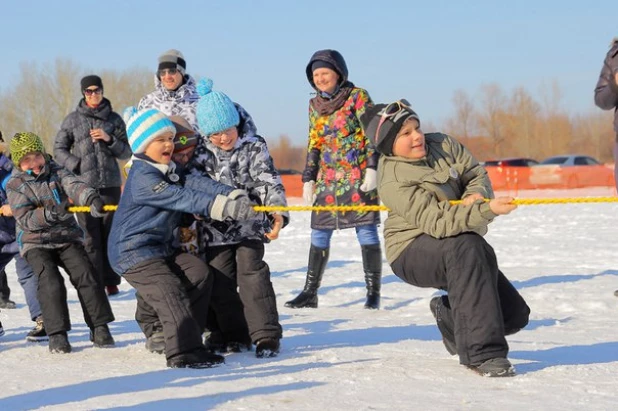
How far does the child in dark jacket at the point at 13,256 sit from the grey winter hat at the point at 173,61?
4.40ft

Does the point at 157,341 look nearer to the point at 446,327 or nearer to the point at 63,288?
the point at 63,288

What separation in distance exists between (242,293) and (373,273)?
242 centimetres

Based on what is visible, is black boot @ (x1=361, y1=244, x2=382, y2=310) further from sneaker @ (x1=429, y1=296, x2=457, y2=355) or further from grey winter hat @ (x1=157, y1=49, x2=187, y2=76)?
sneaker @ (x1=429, y1=296, x2=457, y2=355)

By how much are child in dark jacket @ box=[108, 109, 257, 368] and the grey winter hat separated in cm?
168

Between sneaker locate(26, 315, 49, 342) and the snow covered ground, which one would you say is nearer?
the snow covered ground

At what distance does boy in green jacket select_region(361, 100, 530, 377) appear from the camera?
14.2 feet

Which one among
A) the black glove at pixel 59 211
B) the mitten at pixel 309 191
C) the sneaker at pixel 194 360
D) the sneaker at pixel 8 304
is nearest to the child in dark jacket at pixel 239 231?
the sneaker at pixel 194 360

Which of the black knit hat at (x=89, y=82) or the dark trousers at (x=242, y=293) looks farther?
the black knit hat at (x=89, y=82)

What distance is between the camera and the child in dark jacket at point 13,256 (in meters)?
6.15

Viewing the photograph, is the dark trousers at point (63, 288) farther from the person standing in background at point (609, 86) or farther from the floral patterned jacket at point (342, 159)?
the person standing in background at point (609, 86)

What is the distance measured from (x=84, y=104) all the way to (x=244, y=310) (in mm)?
4216

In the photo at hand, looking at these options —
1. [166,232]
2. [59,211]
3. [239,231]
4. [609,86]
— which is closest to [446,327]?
[239,231]

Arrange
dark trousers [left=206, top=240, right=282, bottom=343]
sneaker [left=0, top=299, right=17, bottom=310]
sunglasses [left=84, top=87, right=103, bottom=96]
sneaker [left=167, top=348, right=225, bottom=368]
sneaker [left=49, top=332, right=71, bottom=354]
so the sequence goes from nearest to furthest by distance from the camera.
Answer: sneaker [left=167, top=348, right=225, bottom=368], dark trousers [left=206, top=240, right=282, bottom=343], sneaker [left=49, top=332, right=71, bottom=354], sneaker [left=0, top=299, right=17, bottom=310], sunglasses [left=84, top=87, right=103, bottom=96]

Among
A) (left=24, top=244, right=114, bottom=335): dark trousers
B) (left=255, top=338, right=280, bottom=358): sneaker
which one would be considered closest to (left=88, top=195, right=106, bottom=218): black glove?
(left=24, top=244, right=114, bottom=335): dark trousers
